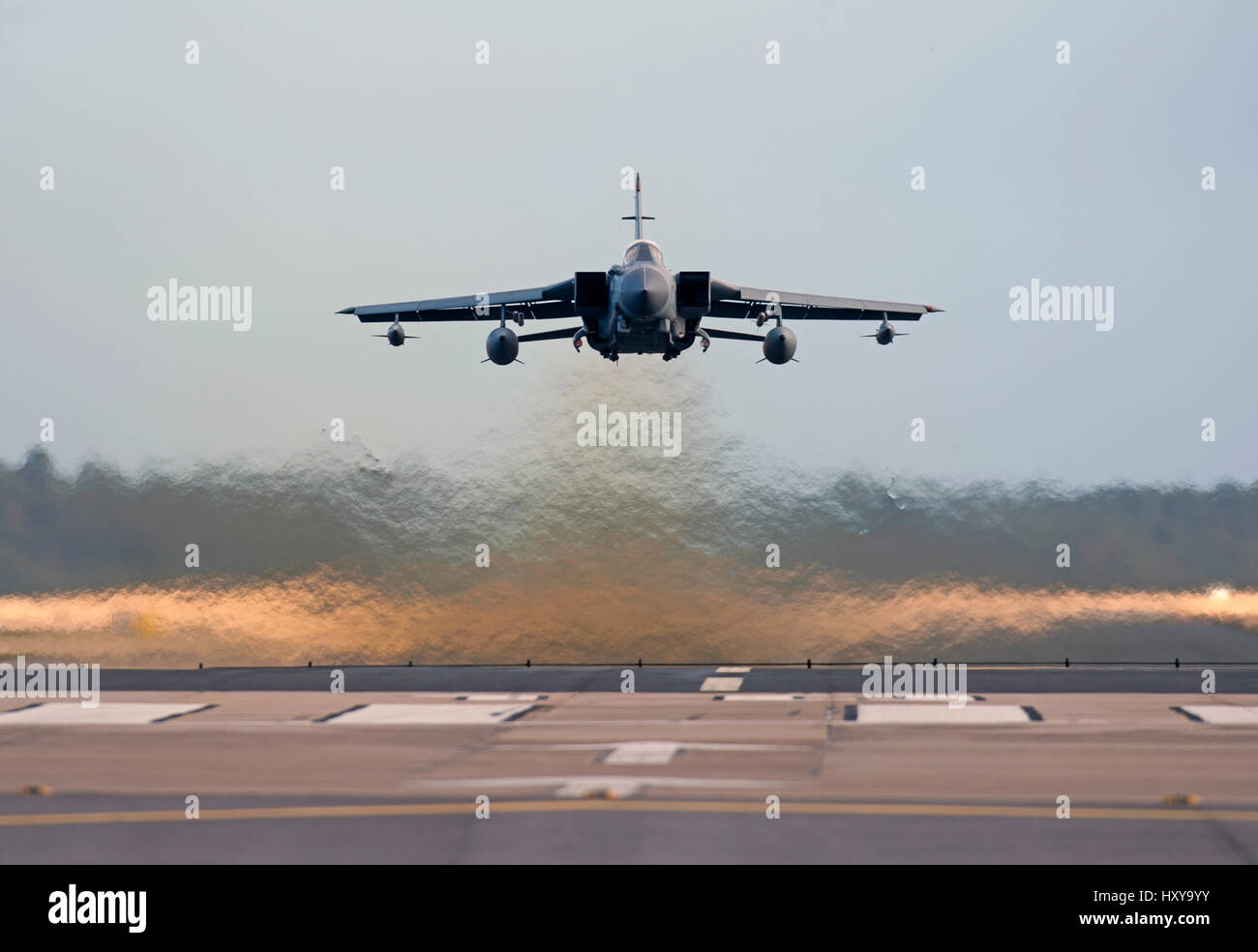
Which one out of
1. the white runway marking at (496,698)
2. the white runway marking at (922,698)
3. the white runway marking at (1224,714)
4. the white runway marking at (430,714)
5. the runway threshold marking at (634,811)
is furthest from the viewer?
the white runway marking at (496,698)

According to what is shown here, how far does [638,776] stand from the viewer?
2242 centimetres

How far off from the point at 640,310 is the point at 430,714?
1309 centimetres

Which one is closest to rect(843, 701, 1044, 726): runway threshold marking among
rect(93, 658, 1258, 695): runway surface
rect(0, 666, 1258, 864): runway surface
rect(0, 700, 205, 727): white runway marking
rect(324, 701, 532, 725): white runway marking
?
rect(0, 666, 1258, 864): runway surface

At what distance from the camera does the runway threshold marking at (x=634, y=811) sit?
62.4 ft

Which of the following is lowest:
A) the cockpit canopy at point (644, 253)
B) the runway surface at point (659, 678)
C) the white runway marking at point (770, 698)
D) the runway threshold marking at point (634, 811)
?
the runway surface at point (659, 678)

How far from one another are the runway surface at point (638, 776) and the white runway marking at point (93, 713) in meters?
0.19

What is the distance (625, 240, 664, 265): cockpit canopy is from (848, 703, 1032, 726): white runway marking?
47.9 ft

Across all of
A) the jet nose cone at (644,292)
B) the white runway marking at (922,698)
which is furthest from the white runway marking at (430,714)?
the jet nose cone at (644,292)

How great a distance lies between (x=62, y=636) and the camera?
44.1 meters

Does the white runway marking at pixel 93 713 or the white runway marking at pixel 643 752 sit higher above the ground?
the white runway marking at pixel 643 752

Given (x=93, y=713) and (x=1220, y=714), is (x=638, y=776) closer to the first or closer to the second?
(x=1220, y=714)

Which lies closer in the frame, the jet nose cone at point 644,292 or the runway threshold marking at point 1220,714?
the runway threshold marking at point 1220,714

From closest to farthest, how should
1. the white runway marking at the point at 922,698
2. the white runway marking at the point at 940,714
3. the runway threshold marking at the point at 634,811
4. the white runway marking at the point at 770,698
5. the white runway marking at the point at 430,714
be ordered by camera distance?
1. the runway threshold marking at the point at 634,811
2. the white runway marking at the point at 940,714
3. the white runway marking at the point at 430,714
4. the white runway marking at the point at 922,698
5. the white runway marking at the point at 770,698

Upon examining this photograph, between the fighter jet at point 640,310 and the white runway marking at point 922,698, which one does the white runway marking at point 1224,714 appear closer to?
the white runway marking at point 922,698
